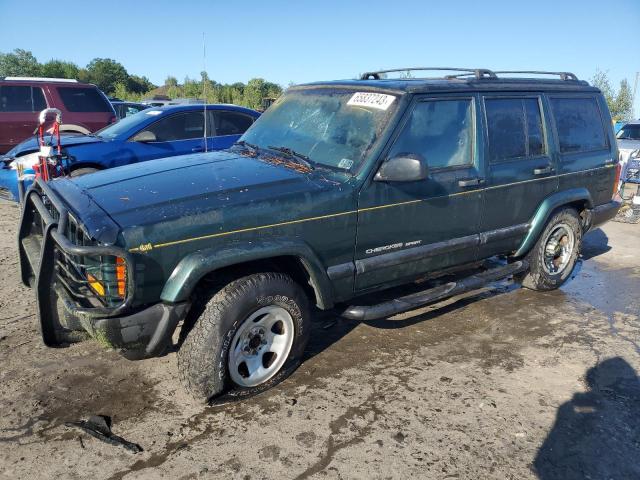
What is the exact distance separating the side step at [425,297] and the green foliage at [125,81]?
92.7 feet

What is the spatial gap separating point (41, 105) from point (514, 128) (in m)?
9.28

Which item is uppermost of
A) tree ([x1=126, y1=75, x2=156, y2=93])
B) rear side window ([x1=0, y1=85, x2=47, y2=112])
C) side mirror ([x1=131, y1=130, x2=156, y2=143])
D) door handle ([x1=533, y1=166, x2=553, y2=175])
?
tree ([x1=126, y1=75, x2=156, y2=93])

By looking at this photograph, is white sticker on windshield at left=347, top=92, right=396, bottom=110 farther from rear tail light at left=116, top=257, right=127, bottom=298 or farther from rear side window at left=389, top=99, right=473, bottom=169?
rear tail light at left=116, top=257, right=127, bottom=298

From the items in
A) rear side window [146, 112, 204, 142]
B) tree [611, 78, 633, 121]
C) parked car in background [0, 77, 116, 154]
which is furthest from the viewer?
tree [611, 78, 633, 121]

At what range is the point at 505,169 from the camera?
4215 millimetres

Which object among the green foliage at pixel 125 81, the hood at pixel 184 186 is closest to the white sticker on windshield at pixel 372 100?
the hood at pixel 184 186

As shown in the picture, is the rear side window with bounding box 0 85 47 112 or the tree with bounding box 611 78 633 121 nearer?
the rear side window with bounding box 0 85 47 112

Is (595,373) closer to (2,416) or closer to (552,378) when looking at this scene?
(552,378)

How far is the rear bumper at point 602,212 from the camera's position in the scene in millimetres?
5309

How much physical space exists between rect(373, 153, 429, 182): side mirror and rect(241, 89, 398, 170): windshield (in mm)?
213

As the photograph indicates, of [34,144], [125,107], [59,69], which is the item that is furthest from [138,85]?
[34,144]

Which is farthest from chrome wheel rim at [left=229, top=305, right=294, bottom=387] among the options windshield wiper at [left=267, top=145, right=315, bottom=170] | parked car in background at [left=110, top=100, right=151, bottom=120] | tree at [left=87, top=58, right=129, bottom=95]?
tree at [left=87, top=58, right=129, bottom=95]

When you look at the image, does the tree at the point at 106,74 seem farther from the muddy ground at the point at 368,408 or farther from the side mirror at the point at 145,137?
the muddy ground at the point at 368,408

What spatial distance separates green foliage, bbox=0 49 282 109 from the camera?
3972cm
